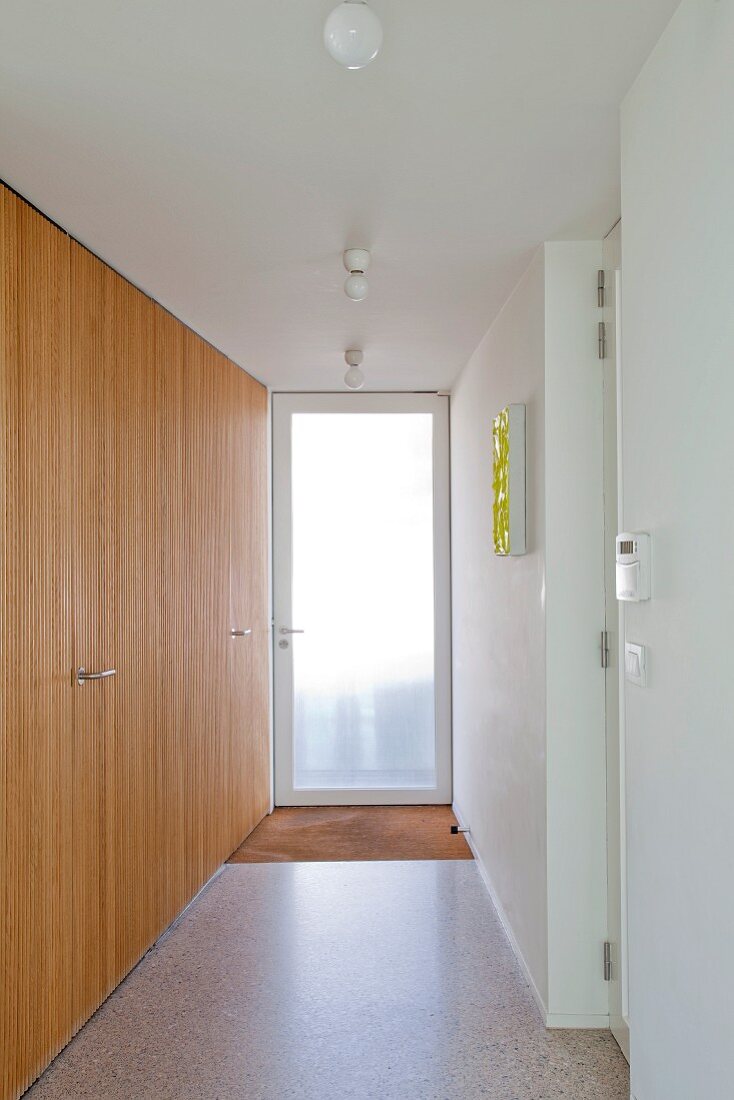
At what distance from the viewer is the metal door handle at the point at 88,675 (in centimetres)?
268

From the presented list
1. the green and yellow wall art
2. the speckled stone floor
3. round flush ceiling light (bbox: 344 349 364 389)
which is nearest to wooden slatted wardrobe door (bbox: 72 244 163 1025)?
the speckled stone floor

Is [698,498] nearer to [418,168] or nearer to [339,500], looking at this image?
[418,168]

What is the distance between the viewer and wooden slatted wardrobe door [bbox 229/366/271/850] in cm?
459

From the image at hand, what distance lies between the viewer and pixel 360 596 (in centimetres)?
552

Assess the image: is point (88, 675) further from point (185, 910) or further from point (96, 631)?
point (185, 910)

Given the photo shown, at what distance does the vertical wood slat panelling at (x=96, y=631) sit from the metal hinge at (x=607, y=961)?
158 centimetres

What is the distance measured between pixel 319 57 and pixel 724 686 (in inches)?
55.9

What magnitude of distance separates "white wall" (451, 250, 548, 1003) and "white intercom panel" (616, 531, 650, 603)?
32.3 inches

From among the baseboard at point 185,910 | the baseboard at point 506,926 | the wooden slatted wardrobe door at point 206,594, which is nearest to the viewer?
the baseboard at point 506,926

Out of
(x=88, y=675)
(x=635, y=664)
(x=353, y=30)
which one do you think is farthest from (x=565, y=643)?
(x=353, y=30)

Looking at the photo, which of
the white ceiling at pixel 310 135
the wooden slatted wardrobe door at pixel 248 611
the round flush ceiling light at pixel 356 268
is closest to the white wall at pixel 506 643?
the white ceiling at pixel 310 135

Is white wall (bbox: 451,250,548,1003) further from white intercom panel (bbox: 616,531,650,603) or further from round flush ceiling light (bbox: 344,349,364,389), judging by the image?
white intercom panel (bbox: 616,531,650,603)

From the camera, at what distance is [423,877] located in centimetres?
410

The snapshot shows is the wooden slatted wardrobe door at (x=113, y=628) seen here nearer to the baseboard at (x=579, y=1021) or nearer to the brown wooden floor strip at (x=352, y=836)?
the brown wooden floor strip at (x=352, y=836)
